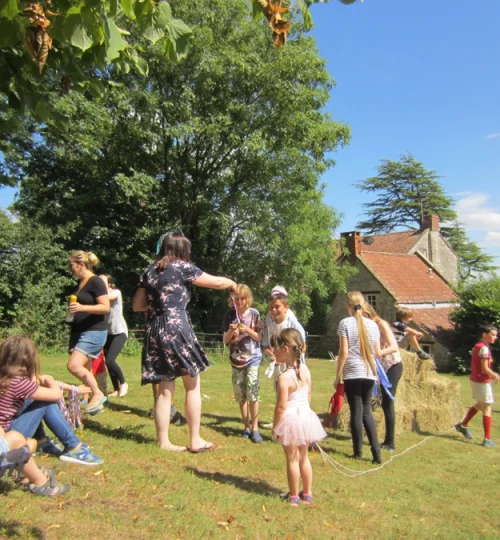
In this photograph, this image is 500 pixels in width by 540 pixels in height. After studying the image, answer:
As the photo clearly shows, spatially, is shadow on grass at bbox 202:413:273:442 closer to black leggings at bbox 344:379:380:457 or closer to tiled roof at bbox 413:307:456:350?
black leggings at bbox 344:379:380:457

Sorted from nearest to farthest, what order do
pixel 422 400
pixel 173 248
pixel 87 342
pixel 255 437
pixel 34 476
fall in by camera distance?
pixel 34 476, pixel 173 248, pixel 87 342, pixel 255 437, pixel 422 400

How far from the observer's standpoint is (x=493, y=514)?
5254 millimetres

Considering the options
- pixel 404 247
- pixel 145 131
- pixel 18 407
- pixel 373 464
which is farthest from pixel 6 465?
pixel 404 247

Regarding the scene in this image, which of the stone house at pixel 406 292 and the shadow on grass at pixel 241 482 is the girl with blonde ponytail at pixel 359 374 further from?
the stone house at pixel 406 292

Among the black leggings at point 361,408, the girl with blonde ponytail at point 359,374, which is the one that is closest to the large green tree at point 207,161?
the girl with blonde ponytail at point 359,374

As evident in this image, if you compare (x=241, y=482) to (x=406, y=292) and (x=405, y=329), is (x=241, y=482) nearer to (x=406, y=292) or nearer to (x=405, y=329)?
(x=405, y=329)

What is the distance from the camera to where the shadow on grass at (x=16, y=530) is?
3334mm

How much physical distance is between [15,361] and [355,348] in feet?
12.5

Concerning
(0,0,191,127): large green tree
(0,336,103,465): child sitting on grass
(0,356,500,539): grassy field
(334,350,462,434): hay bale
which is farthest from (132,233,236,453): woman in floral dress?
(334,350,462,434): hay bale

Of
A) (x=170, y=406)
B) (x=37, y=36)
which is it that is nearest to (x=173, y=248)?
(x=170, y=406)

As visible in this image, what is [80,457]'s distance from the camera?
4738mm

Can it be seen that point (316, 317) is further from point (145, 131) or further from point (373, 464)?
point (373, 464)

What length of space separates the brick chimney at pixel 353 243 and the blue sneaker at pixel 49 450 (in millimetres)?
32588

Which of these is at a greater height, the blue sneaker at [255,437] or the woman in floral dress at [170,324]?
the woman in floral dress at [170,324]
